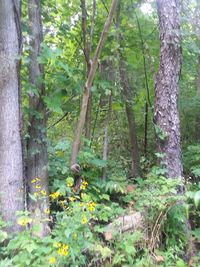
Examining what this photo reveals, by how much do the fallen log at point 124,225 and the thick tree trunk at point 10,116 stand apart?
0.98m

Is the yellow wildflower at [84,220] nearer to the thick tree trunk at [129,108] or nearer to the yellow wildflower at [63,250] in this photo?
the yellow wildflower at [63,250]

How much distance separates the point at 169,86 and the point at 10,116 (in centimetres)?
209

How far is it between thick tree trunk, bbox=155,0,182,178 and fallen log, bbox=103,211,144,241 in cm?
78

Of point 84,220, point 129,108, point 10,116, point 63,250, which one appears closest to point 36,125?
point 10,116

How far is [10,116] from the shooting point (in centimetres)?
341

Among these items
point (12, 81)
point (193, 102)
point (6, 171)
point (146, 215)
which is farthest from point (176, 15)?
point (6, 171)

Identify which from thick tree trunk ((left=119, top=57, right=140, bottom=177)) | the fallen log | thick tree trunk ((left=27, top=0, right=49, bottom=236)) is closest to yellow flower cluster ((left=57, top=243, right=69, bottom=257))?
the fallen log

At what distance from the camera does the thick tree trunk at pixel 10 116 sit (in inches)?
130

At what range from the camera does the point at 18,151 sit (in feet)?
11.3

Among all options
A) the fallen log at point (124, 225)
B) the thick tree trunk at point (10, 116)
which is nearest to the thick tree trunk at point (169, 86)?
the fallen log at point (124, 225)

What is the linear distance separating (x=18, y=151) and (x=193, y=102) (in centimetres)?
367

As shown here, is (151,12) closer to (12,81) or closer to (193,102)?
(193,102)

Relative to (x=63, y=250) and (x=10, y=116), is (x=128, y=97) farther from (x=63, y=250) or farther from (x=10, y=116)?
(x=63, y=250)

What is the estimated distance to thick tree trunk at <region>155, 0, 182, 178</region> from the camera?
403 centimetres
